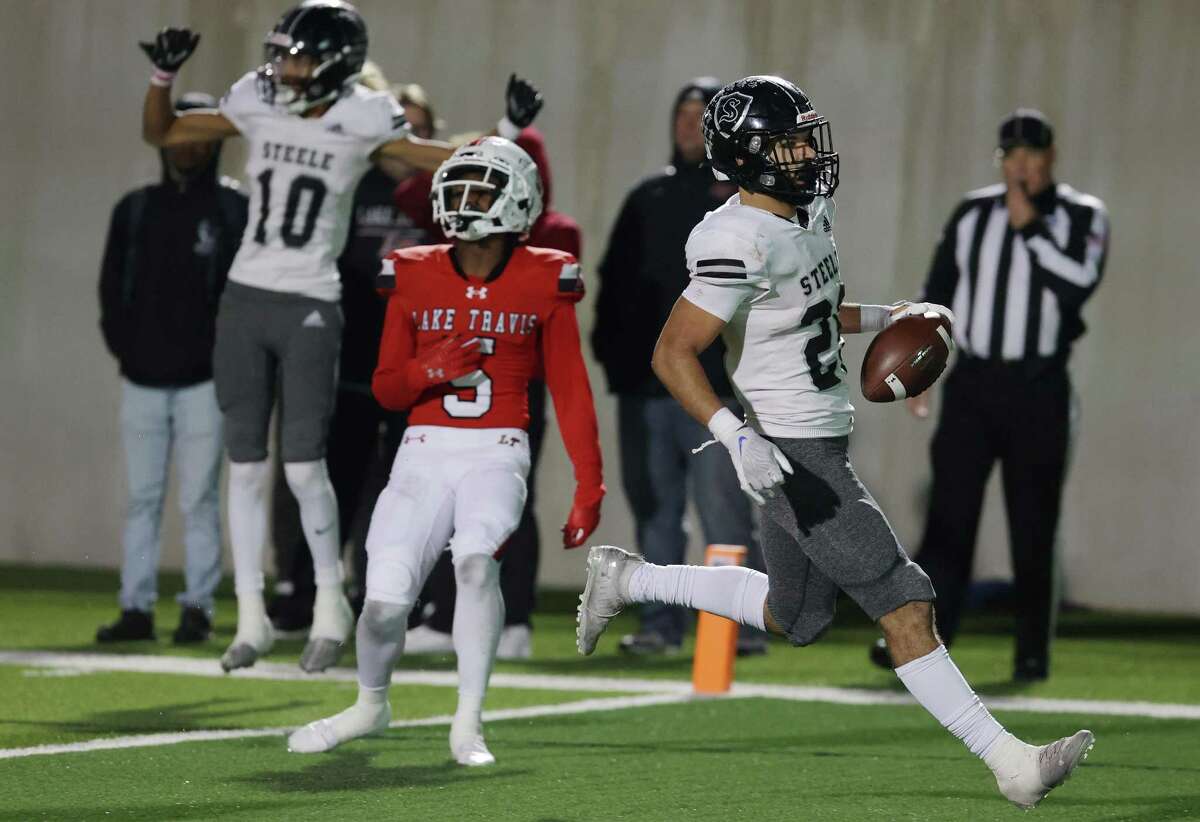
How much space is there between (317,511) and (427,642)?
1524 millimetres

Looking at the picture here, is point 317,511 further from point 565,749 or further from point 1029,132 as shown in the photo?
point 1029,132

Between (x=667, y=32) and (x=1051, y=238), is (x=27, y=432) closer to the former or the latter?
(x=667, y=32)

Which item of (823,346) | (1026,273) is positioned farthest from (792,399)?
(1026,273)

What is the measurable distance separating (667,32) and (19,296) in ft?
12.8

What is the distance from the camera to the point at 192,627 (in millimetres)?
7531

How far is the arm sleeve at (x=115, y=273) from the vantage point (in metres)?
7.68

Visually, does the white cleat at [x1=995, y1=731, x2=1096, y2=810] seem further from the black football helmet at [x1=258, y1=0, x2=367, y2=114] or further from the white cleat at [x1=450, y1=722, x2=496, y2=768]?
the black football helmet at [x1=258, y1=0, x2=367, y2=114]

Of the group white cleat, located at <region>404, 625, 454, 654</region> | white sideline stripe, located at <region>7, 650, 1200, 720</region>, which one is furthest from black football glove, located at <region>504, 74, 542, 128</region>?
white cleat, located at <region>404, 625, 454, 654</region>

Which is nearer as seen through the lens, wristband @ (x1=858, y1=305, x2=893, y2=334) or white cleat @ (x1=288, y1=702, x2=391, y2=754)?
wristband @ (x1=858, y1=305, x2=893, y2=334)

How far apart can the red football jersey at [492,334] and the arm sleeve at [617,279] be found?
2.73 metres

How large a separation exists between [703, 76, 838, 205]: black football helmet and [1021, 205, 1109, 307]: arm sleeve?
2.80m

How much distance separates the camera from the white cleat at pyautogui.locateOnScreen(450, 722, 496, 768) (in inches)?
191

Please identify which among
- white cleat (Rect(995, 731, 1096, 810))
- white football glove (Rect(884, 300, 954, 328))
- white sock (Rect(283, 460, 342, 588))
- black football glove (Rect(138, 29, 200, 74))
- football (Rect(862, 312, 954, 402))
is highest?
black football glove (Rect(138, 29, 200, 74))

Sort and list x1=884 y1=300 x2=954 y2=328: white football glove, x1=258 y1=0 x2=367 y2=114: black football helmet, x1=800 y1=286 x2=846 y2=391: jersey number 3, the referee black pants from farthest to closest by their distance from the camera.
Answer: the referee black pants → x1=258 y1=0 x2=367 y2=114: black football helmet → x1=884 y1=300 x2=954 y2=328: white football glove → x1=800 y1=286 x2=846 y2=391: jersey number 3
